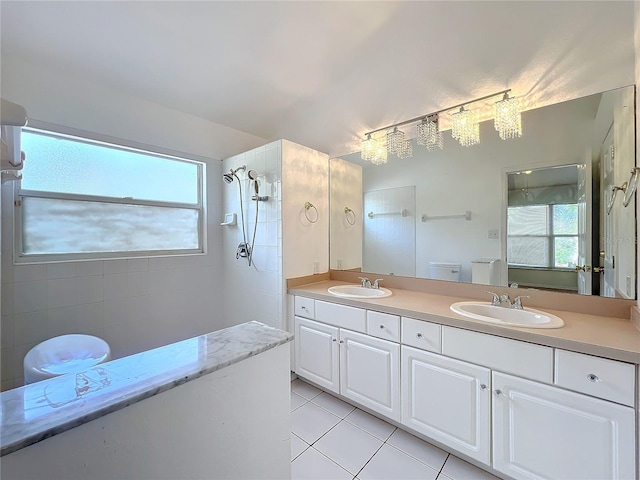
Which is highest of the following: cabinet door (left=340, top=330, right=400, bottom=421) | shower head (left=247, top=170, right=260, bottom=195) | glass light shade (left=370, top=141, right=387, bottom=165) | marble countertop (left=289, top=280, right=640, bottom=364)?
glass light shade (left=370, top=141, right=387, bottom=165)

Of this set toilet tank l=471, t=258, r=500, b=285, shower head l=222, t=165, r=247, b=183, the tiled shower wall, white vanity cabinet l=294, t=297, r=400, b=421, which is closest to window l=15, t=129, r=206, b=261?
the tiled shower wall

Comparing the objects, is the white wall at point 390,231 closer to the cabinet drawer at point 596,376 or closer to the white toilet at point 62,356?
the cabinet drawer at point 596,376

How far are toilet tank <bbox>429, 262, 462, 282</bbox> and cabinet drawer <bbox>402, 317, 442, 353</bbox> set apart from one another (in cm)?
61

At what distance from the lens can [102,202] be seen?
2.17 metres

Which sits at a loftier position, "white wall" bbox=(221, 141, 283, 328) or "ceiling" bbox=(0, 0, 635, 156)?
"ceiling" bbox=(0, 0, 635, 156)

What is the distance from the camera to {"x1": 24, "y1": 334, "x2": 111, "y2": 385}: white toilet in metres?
1.53

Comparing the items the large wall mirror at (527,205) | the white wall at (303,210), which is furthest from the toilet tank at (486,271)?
the white wall at (303,210)

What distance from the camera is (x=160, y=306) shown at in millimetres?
2424

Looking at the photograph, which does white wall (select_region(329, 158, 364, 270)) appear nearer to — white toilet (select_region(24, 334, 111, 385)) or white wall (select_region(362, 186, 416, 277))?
white wall (select_region(362, 186, 416, 277))

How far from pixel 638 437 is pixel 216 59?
2.84 meters

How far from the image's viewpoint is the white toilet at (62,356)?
153cm

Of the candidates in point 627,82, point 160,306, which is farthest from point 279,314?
point 627,82

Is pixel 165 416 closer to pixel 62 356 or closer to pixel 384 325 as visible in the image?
pixel 384 325

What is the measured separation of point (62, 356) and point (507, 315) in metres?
2.73
